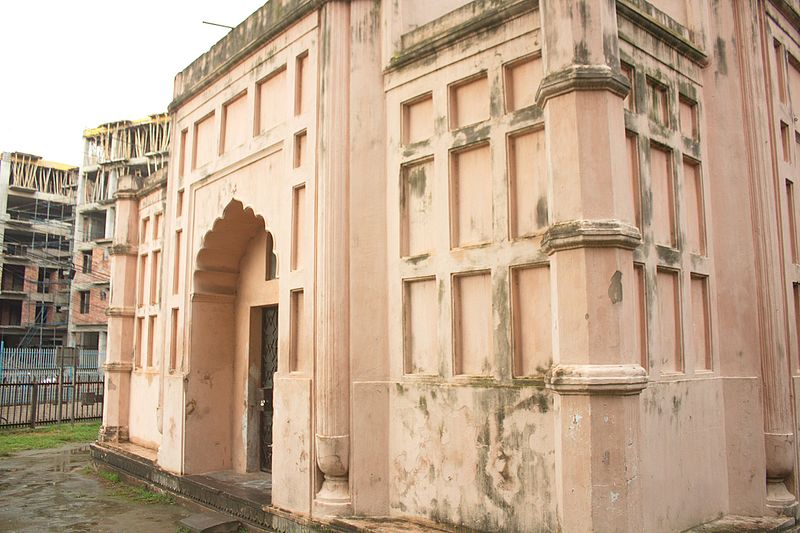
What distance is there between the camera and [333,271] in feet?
22.2

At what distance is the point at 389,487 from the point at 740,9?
5.95 metres

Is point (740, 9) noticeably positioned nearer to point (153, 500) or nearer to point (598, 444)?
point (598, 444)

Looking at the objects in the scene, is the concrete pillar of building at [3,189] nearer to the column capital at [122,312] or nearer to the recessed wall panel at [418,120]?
the column capital at [122,312]

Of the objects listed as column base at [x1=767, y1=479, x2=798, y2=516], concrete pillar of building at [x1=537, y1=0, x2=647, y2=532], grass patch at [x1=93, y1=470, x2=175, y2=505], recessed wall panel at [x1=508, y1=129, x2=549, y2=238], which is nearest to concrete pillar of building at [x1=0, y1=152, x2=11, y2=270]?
grass patch at [x1=93, y1=470, x2=175, y2=505]

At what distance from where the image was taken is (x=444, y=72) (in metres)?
A: 6.47

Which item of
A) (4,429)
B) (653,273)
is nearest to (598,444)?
(653,273)

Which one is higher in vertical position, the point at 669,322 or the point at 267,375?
the point at 669,322

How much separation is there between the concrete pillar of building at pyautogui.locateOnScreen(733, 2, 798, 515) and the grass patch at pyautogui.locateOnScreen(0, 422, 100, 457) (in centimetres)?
1425

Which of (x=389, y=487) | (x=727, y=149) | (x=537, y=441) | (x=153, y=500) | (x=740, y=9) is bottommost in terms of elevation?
(x=153, y=500)

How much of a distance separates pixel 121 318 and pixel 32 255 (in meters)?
34.6

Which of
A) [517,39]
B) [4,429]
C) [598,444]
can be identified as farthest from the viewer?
[4,429]

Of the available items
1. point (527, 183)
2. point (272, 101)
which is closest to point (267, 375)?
point (272, 101)

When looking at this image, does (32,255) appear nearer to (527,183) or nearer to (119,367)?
(119,367)

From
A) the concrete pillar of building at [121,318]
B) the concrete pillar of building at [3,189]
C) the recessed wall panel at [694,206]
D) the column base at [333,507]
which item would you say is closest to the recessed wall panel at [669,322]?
the recessed wall panel at [694,206]
